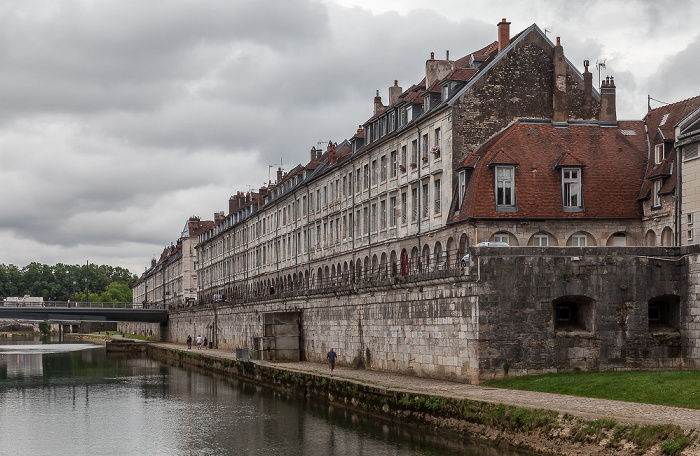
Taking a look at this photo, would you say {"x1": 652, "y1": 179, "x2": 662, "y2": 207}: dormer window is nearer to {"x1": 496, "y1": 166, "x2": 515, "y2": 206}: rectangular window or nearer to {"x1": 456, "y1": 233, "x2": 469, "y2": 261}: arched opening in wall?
{"x1": 496, "y1": 166, "x2": 515, "y2": 206}: rectangular window

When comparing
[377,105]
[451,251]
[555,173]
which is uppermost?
[377,105]

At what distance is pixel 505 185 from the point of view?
39344 millimetres

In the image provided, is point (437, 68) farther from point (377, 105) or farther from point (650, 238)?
point (650, 238)

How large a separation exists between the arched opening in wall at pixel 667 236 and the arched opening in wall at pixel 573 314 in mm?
8227

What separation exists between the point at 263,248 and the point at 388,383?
5066cm

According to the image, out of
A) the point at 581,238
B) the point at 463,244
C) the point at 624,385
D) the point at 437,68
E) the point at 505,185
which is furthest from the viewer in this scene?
the point at 437,68

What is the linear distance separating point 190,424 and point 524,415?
14731 mm

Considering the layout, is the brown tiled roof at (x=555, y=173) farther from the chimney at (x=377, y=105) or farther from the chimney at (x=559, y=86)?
the chimney at (x=377, y=105)

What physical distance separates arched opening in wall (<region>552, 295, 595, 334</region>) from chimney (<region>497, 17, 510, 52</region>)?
18.3 meters

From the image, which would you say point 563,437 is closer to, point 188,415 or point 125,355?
point 188,415

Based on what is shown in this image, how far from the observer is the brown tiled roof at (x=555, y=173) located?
39.1 m

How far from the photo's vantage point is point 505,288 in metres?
30.4

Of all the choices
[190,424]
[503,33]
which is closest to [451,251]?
[503,33]

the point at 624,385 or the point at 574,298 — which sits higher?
the point at 574,298
